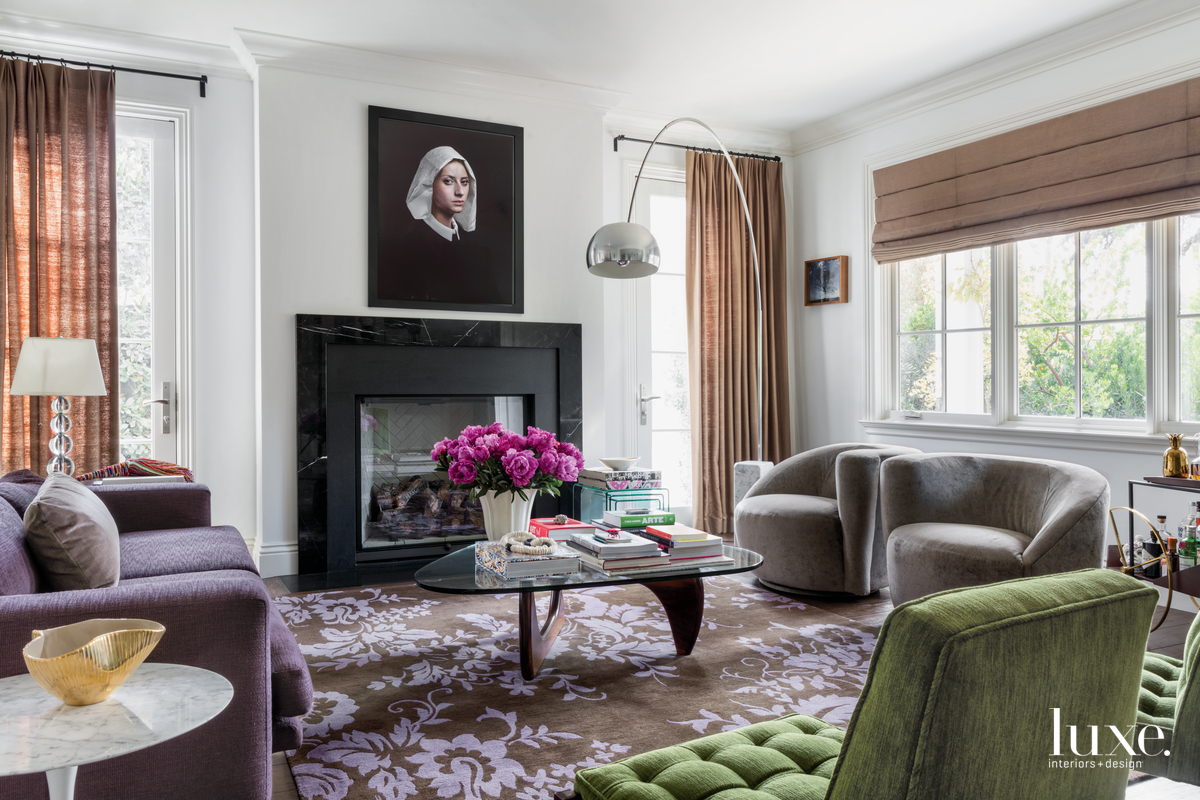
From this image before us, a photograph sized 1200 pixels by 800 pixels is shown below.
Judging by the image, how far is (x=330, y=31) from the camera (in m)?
3.85

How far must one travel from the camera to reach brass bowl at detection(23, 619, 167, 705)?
1.02 meters

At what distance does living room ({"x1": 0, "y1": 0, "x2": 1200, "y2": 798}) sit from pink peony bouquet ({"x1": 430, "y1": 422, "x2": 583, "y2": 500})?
2.84ft

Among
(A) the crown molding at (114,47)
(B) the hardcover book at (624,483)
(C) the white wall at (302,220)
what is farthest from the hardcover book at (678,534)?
(A) the crown molding at (114,47)

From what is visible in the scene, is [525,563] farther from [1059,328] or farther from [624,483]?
[1059,328]

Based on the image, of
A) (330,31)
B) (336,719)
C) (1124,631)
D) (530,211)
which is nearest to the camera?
(1124,631)

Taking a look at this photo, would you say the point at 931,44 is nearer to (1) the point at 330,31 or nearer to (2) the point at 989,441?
(2) the point at 989,441

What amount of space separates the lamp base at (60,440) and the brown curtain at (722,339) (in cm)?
330

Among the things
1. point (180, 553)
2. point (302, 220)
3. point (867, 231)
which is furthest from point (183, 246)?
point (867, 231)

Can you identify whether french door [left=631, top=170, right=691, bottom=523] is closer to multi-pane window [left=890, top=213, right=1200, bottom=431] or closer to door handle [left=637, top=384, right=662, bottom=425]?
door handle [left=637, top=384, right=662, bottom=425]

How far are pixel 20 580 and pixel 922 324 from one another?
14.5ft

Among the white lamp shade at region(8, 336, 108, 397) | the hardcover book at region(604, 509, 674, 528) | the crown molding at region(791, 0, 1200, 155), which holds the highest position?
the crown molding at region(791, 0, 1200, 155)

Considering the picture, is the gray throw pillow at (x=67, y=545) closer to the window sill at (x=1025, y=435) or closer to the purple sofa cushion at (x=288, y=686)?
the purple sofa cushion at (x=288, y=686)

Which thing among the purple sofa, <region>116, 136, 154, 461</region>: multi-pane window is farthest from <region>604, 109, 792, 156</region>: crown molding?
the purple sofa

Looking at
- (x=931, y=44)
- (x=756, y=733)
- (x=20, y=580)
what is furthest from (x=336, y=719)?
(x=931, y=44)
